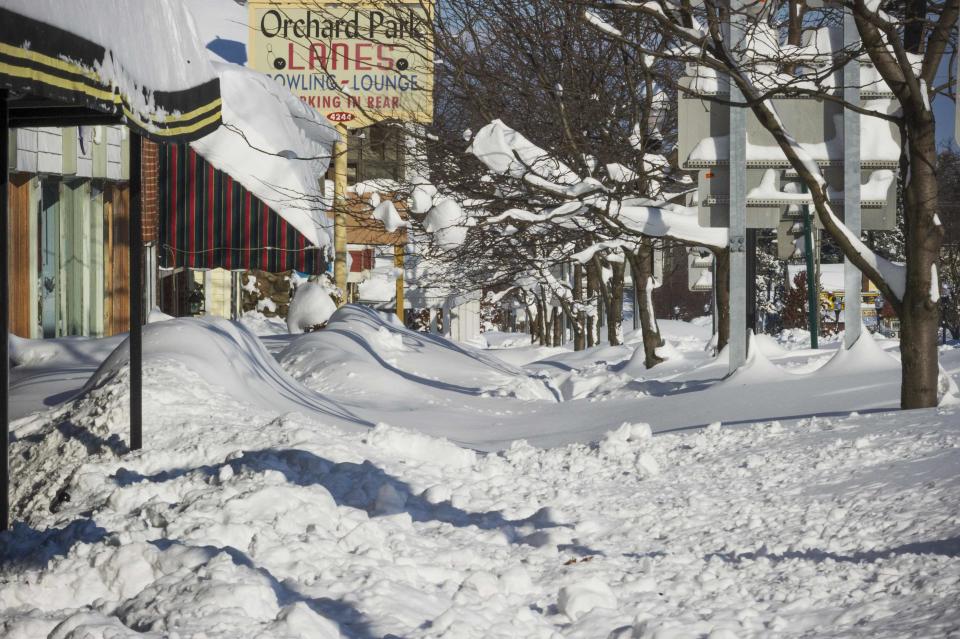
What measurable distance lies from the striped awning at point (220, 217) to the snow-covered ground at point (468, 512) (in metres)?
5.01

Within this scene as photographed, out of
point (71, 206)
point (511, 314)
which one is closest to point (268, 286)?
point (71, 206)

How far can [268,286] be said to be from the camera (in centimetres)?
3297

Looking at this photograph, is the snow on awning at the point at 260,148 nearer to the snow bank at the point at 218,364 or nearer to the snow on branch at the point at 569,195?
the snow on branch at the point at 569,195

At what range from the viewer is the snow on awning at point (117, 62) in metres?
4.27

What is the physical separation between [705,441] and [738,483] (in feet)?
4.36

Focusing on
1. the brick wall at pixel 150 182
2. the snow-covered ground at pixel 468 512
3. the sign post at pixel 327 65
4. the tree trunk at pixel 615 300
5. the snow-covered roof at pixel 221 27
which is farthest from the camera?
the tree trunk at pixel 615 300

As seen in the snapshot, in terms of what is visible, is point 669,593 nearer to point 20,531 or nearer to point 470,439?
point 20,531

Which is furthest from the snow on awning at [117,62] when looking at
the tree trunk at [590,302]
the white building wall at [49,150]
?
the tree trunk at [590,302]

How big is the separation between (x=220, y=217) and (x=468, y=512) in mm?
10269

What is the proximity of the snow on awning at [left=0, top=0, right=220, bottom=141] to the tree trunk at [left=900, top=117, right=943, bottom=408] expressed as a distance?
4.85 metres

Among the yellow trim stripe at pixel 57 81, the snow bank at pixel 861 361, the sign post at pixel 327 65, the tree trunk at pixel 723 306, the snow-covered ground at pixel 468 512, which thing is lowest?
the snow-covered ground at pixel 468 512

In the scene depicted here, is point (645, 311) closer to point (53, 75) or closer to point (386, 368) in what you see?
point (386, 368)

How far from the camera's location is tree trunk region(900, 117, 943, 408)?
7.78 meters

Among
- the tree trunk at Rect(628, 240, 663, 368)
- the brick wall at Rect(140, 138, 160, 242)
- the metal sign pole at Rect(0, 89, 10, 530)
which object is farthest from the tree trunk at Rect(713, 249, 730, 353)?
the metal sign pole at Rect(0, 89, 10, 530)
